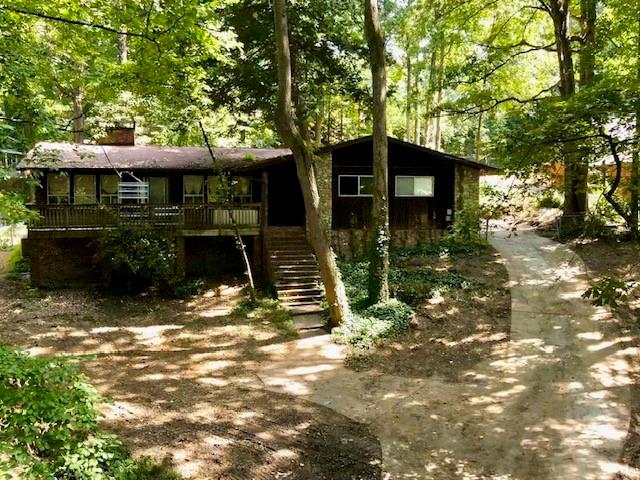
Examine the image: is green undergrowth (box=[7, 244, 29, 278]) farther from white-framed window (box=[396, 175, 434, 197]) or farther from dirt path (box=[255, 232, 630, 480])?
white-framed window (box=[396, 175, 434, 197])

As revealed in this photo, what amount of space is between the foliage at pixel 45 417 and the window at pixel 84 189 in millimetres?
16249

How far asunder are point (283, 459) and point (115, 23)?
392 inches

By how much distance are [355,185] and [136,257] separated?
930 centimetres

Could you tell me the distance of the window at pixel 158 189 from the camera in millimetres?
21750

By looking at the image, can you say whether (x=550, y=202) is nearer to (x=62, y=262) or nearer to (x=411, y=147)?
(x=411, y=147)

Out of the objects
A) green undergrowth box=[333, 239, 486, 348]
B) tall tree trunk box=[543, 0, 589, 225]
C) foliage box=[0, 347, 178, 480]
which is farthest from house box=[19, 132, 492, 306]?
foliage box=[0, 347, 178, 480]

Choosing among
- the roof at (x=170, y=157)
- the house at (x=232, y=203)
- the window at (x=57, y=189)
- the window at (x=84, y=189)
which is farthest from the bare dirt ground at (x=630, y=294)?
the window at (x=57, y=189)

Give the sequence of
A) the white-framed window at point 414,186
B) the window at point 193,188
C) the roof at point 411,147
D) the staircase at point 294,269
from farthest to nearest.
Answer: the window at point 193,188 < the white-framed window at point 414,186 < the roof at point 411,147 < the staircase at point 294,269

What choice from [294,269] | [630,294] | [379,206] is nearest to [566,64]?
[630,294]

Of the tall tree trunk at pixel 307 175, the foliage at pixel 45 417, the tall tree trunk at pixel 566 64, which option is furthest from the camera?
the tall tree trunk at pixel 566 64

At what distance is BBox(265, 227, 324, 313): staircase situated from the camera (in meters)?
17.5

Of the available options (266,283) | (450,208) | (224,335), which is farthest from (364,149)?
(224,335)

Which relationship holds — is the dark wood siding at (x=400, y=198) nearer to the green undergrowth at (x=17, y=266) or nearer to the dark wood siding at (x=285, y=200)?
the dark wood siding at (x=285, y=200)

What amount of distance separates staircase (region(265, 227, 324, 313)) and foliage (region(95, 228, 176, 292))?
3.82m
